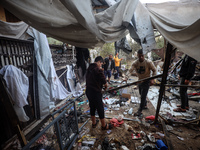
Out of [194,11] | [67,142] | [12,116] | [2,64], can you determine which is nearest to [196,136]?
[194,11]

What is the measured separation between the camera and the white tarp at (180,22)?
58.5 inches

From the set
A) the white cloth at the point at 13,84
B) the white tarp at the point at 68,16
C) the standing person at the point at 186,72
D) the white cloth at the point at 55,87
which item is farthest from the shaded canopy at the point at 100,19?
the white cloth at the point at 55,87

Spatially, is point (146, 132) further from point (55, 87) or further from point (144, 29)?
point (55, 87)

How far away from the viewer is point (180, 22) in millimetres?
1782

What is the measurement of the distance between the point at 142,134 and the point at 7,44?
4.85 m

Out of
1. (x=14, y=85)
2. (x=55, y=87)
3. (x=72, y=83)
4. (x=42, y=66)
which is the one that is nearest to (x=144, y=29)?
(x=14, y=85)

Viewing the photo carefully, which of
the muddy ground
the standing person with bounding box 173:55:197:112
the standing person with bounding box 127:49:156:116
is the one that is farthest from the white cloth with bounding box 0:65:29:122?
the standing person with bounding box 173:55:197:112

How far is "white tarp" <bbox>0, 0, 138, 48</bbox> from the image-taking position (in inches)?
39.4

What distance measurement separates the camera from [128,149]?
2459 mm

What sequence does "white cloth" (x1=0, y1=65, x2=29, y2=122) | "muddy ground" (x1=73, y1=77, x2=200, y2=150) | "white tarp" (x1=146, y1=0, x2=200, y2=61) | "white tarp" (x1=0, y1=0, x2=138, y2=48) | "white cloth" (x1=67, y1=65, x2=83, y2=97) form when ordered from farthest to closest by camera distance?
"white cloth" (x1=67, y1=65, x2=83, y2=97) → "muddy ground" (x1=73, y1=77, x2=200, y2=150) → "white cloth" (x1=0, y1=65, x2=29, y2=122) → "white tarp" (x1=146, y1=0, x2=200, y2=61) → "white tarp" (x1=0, y1=0, x2=138, y2=48)

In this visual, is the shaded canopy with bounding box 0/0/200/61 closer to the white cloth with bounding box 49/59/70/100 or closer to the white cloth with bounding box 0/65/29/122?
the white cloth with bounding box 0/65/29/122

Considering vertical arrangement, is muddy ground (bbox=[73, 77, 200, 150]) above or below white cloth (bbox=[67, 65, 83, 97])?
below

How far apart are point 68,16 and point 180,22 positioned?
2.03 meters

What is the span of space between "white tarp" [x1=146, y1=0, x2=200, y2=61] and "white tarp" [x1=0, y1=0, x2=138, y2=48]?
0.84 m
